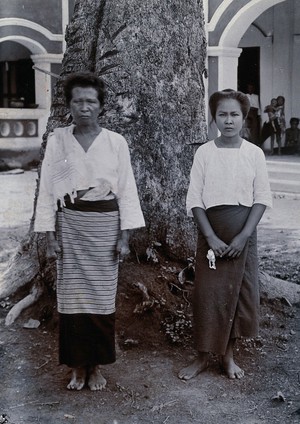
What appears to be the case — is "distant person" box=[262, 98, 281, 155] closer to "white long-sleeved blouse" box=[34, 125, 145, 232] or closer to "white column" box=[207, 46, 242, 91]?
"white column" box=[207, 46, 242, 91]

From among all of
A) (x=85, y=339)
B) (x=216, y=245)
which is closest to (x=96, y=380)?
(x=85, y=339)

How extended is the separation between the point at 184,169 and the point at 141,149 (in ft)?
1.16

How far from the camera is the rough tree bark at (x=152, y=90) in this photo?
4.47m

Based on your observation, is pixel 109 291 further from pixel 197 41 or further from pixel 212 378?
pixel 197 41

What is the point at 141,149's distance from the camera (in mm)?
4488

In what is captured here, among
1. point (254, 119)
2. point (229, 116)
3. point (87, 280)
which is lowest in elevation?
point (87, 280)

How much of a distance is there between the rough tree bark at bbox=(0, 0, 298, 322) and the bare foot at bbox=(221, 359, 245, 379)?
109 centimetres

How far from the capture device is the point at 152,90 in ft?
14.7

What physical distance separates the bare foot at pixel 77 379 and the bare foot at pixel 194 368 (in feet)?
1.74

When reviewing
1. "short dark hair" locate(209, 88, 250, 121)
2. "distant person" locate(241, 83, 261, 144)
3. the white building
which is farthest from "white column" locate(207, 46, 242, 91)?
"short dark hair" locate(209, 88, 250, 121)

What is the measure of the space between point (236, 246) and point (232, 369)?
28.1 inches

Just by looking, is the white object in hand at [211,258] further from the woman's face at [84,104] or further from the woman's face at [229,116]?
the woman's face at [84,104]

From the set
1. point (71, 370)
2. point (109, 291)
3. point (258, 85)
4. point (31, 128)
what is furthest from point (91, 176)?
point (258, 85)

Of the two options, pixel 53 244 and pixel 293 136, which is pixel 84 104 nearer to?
pixel 53 244
